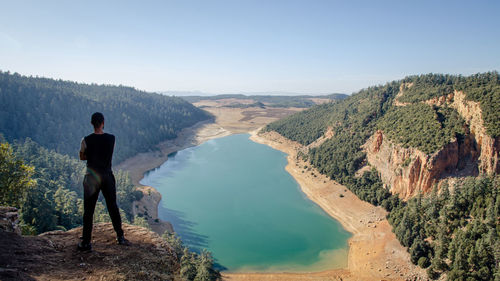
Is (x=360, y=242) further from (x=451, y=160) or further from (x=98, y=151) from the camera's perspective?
(x=98, y=151)

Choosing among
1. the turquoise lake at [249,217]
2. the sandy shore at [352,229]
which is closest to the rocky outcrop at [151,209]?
the sandy shore at [352,229]

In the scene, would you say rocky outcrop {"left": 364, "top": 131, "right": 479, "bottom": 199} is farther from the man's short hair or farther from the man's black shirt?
the man's short hair

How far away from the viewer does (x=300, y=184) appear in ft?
194

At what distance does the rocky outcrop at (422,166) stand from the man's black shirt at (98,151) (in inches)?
1626

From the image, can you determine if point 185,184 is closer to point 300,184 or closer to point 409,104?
point 300,184

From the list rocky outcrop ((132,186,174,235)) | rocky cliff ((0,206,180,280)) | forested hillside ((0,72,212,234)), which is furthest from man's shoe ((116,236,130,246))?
rocky outcrop ((132,186,174,235))

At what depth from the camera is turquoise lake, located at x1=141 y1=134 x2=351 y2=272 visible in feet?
112


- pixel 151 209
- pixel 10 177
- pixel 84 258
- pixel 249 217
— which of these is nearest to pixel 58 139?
pixel 151 209

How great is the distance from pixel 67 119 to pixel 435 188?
87799mm

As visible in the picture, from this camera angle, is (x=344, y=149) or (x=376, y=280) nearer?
(x=376, y=280)

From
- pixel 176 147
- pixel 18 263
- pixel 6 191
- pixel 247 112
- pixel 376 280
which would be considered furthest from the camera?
pixel 247 112

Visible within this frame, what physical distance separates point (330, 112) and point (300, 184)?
1518 inches

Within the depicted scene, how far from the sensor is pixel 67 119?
7794 cm

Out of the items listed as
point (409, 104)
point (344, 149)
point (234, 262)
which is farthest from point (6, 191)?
point (409, 104)
